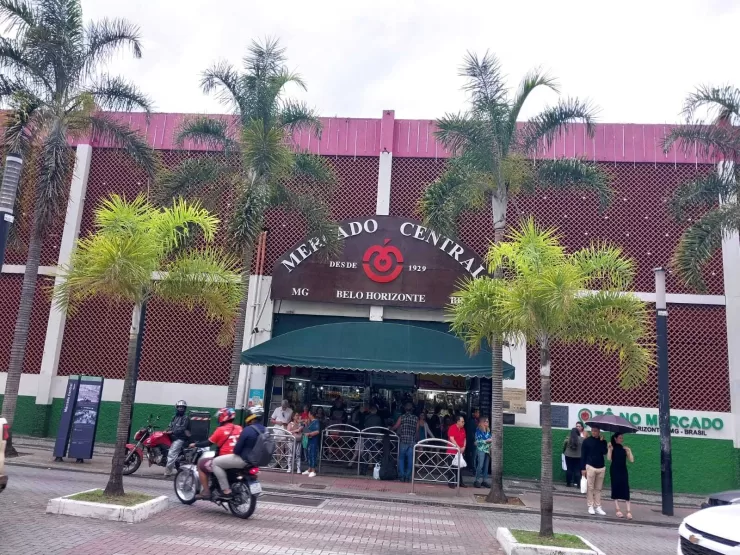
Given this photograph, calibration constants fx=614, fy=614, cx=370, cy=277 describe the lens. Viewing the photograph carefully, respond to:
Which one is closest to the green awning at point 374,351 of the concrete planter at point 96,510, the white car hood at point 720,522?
the concrete planter at point 96,510

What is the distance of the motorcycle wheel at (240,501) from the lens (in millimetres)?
9250

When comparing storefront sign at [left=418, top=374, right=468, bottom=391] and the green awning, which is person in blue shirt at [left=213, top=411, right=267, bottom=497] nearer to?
the green awning

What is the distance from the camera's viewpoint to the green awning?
14594 mm

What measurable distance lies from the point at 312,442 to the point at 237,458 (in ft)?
20.3

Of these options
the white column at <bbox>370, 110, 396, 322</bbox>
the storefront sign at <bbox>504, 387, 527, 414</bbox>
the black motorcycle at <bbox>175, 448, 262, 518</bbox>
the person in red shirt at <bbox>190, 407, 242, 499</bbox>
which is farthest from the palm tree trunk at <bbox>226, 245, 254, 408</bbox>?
the storefront sign at <bbox>504, 387, 527, 414</bbox>

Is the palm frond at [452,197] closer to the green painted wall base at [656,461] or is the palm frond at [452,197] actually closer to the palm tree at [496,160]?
the palm tree at [496,160]

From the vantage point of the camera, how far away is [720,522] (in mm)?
6555

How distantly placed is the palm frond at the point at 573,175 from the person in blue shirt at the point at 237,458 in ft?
30.7

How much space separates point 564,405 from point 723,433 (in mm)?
4212

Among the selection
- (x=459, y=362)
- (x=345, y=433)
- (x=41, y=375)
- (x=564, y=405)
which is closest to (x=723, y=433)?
(x=564, y=405)

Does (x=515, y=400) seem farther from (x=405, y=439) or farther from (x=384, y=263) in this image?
(x=384, y=263)

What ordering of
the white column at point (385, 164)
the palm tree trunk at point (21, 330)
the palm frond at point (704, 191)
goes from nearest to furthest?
the palm tree trunk at point (21, 330) < the palm frond at point (704, 191) < the white column at point (385, 164)

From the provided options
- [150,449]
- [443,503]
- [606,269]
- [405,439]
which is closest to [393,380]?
[405,439]

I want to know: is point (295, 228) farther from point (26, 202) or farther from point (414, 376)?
point (26, 202)
